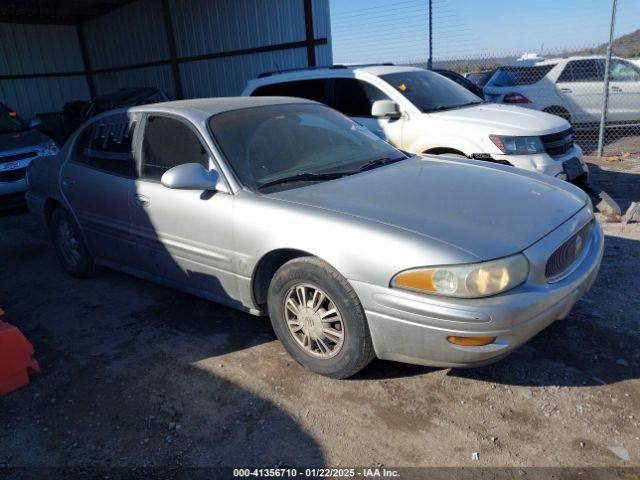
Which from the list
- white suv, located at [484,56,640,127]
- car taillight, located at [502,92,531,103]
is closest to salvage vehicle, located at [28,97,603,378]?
car taillight, located at [502,92,531,103]

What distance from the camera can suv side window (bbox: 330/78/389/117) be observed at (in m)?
6.44

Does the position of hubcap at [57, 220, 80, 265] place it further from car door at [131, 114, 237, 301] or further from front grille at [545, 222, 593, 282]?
front grille at [545, 222, 593, 282]

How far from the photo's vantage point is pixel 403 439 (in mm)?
2672

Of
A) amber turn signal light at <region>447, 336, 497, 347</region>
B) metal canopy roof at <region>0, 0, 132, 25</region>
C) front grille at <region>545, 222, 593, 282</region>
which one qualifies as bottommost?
amber turn signal light at <region>447, 336, 497, 347</region>

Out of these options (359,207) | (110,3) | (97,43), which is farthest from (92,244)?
(97,43)

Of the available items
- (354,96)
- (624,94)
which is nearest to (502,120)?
(354,96)

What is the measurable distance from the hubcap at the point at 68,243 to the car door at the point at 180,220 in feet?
3.85

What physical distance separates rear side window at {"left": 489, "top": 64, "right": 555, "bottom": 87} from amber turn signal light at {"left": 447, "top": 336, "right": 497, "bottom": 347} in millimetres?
9742

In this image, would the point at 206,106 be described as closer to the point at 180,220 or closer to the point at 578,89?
the point at 180,220

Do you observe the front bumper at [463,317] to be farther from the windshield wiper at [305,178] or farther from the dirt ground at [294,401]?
the windshield wiper at [305,178]

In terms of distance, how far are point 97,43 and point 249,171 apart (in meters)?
17.2

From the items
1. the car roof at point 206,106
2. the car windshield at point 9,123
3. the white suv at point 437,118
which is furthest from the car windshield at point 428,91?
the car windshield at point 9,123

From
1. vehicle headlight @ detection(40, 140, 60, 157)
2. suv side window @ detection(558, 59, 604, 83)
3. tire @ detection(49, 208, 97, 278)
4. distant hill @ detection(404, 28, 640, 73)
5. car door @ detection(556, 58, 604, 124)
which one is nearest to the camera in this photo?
tire @ detection(49, 208, 97, 278)

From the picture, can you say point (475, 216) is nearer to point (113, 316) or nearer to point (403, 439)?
point (403, 439)
